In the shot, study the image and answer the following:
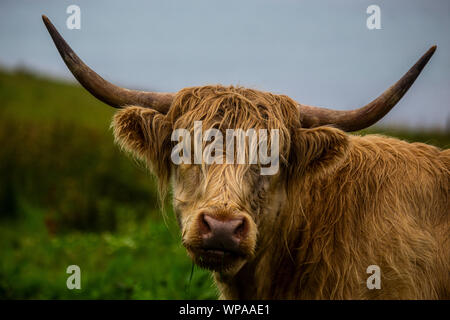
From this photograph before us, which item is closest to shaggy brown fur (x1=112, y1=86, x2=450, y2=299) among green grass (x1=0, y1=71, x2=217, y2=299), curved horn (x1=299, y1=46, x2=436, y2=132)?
curved horn (x1=299, y1=46, x2=436, y2=132)

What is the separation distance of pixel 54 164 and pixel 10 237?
3.03 metres

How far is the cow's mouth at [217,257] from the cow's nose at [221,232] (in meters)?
0.05

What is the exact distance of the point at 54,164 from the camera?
11.2 m

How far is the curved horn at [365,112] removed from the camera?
345 cm

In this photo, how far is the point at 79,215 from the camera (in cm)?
909

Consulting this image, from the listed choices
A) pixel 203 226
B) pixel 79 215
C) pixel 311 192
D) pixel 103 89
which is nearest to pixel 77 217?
pixel 79 215

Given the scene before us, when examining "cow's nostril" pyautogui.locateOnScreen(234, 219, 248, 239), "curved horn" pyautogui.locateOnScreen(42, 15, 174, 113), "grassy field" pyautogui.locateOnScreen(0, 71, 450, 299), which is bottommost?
"grassy field" pyautogui.locateOnScreen(0, 71, 450, 299)

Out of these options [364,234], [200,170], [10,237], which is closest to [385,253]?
[364,234]

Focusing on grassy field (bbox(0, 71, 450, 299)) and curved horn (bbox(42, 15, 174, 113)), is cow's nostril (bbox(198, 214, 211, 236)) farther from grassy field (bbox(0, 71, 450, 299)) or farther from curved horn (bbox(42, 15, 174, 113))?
curved horn (bbox(42, 15, 174, 113))

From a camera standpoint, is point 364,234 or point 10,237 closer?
point 364,234

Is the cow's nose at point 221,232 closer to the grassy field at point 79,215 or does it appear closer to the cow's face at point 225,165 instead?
the cow's face at point 225,165

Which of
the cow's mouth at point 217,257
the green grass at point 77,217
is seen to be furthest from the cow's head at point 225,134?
the green grass at point 77,217

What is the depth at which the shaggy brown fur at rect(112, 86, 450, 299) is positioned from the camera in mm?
3527
